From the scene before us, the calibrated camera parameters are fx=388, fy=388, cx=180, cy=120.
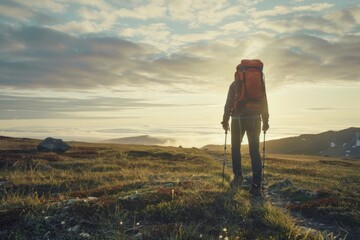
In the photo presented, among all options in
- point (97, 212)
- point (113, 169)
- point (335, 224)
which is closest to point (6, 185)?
point (113, 169)

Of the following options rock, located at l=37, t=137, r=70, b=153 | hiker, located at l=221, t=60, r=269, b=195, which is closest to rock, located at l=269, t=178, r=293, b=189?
hiker, located at l=221, t=60, r=269, b=195

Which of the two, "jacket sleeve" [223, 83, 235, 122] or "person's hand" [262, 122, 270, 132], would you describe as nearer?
"jacket sleeve" [223, 83, 235, 122]

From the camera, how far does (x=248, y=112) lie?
41.0ft

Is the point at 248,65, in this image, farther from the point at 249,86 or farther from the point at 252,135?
the point at 252,135

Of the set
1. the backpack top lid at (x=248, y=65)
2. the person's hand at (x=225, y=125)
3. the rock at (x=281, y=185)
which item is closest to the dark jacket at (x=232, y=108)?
the person's hand at (x=225, y=125)

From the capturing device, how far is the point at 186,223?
756 cm

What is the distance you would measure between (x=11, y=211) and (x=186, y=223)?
3.52 m

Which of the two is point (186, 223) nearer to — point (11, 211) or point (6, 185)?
point (11, 211)

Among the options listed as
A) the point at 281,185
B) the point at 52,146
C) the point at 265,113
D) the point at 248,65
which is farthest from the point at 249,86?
the point at 52,146

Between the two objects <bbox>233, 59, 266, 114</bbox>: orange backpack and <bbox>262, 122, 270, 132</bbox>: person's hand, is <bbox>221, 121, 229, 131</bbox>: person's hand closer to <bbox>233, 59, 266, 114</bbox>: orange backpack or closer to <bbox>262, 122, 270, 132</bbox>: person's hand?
<bbox>233, 59, 266, 114</bbox>: orange backpack

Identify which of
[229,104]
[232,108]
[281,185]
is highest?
[229,104]

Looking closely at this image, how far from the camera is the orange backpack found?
39.9 feet

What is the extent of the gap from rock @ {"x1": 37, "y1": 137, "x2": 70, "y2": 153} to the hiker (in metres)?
26.9

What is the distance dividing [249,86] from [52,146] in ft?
93.2
